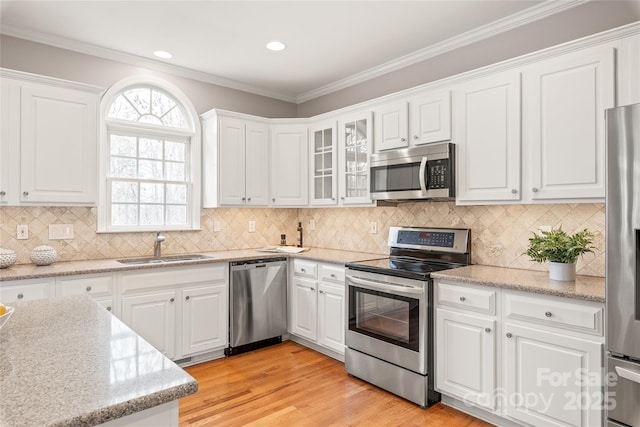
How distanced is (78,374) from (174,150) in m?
3.26

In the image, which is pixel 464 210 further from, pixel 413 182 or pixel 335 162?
pixel 335 162

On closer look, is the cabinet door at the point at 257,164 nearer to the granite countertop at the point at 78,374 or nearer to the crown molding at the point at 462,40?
the crown molding at the point at 462,40

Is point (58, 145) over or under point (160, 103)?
under

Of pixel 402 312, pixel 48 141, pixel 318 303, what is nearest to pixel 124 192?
pixel 48 141

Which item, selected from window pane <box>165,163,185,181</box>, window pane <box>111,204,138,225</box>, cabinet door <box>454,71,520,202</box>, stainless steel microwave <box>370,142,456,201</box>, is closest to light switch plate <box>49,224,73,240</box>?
window pane <box>111,204,138,225</box>

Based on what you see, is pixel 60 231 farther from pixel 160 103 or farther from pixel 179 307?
pixel 160 103

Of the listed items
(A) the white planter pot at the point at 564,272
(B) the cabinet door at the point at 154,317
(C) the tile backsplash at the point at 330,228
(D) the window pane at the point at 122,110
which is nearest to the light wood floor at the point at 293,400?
(B) the cabinet door at the point at 154,317

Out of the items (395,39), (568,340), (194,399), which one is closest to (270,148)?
(395,39)

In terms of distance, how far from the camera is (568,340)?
2.06 metres

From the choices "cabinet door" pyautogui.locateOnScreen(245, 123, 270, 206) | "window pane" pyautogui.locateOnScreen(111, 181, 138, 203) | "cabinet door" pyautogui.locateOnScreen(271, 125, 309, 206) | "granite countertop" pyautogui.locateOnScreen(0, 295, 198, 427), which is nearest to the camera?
"granite countertop" pyautogui.locateOnScreen(0, 295, 198, 427)

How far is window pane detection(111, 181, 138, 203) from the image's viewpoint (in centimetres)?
362

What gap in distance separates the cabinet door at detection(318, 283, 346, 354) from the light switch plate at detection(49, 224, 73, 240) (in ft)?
7.20

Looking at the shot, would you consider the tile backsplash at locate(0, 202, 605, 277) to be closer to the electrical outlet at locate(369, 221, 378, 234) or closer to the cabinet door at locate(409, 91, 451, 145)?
the electrical outlet at locate(369, 221, 378, 234)

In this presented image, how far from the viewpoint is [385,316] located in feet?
9.50
